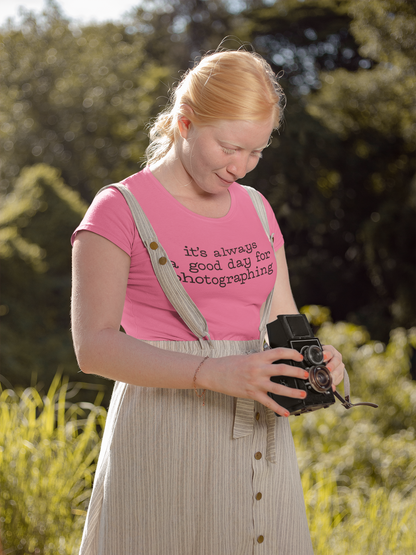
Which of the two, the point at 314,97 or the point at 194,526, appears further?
the point at 314,97

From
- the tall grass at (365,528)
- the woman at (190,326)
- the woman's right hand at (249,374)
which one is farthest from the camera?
the tall grass at (365,528)

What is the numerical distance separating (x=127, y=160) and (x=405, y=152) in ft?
19.7

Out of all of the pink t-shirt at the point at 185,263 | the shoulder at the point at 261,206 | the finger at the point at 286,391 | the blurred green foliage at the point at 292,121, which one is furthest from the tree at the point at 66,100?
the finger at the point at 286,391

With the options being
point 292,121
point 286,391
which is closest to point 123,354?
point 286,391

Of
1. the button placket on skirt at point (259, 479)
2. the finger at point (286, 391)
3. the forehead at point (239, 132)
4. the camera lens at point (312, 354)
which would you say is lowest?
the button placket on skirt at point (259, 479)

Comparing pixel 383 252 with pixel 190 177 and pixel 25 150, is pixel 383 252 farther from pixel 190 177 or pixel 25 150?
pixel 190 177

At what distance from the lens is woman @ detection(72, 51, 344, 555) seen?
85 cm

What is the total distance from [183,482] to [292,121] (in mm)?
10373

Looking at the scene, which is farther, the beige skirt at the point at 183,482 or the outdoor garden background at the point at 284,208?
the outdoor garden background at the point at 284,208

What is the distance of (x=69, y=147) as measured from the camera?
14531mm

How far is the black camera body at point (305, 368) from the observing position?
809 mm

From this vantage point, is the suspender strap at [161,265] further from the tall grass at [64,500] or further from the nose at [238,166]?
the tall grass at [64,500]

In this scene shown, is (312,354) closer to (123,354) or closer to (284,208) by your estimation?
(123,354)

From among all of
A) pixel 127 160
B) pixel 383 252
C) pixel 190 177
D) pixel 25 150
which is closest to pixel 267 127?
pixel 190 177
